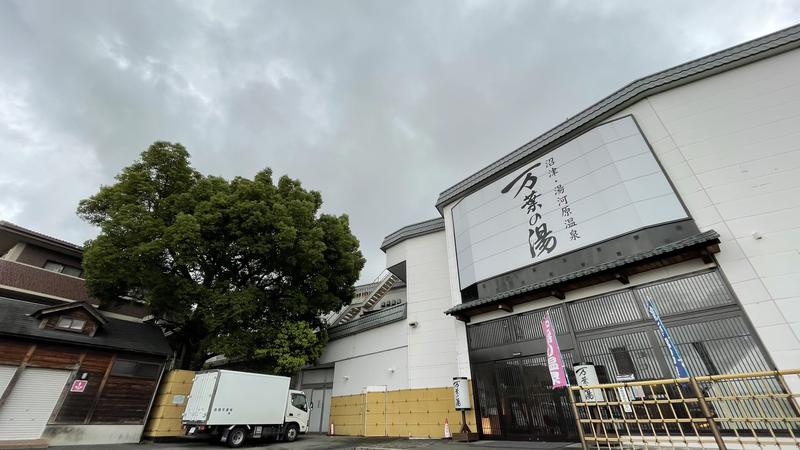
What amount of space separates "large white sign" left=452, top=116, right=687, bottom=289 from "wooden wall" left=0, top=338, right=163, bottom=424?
15.6 metres

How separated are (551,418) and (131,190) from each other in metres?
21.2

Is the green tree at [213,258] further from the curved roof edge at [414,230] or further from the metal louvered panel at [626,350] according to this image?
the metal louvered panel at [626,350]

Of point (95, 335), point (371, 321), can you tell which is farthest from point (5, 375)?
point (371, 321)

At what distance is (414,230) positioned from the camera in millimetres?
19328

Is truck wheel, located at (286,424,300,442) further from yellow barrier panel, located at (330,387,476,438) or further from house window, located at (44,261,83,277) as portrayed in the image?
house window, located at (44,261,83,277)

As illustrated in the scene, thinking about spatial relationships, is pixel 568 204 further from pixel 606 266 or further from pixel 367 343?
pixel 367 343

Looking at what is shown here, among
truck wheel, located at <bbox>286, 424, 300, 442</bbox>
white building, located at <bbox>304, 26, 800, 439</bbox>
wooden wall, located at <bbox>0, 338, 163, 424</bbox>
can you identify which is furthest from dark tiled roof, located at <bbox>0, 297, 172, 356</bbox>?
white building, located at <bbox>304, 26, 800, 439</bbox>

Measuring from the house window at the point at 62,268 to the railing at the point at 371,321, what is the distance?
16941 mm

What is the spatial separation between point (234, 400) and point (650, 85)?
19.8m

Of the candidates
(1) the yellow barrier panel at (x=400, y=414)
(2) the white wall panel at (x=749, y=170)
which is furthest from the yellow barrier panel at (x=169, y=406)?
(2) the white wall panel at (x=749, y=170)

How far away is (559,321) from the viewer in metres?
11.5

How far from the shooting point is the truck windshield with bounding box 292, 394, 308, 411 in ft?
53.0

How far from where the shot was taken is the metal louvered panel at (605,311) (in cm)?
1016

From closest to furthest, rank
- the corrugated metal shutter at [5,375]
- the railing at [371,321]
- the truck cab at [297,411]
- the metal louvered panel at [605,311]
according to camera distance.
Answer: the metal louvered panel at [605,311] < the corrugated metal shutter at [5,375] < the truck cab at [297,411] < the railing at [371,321]
